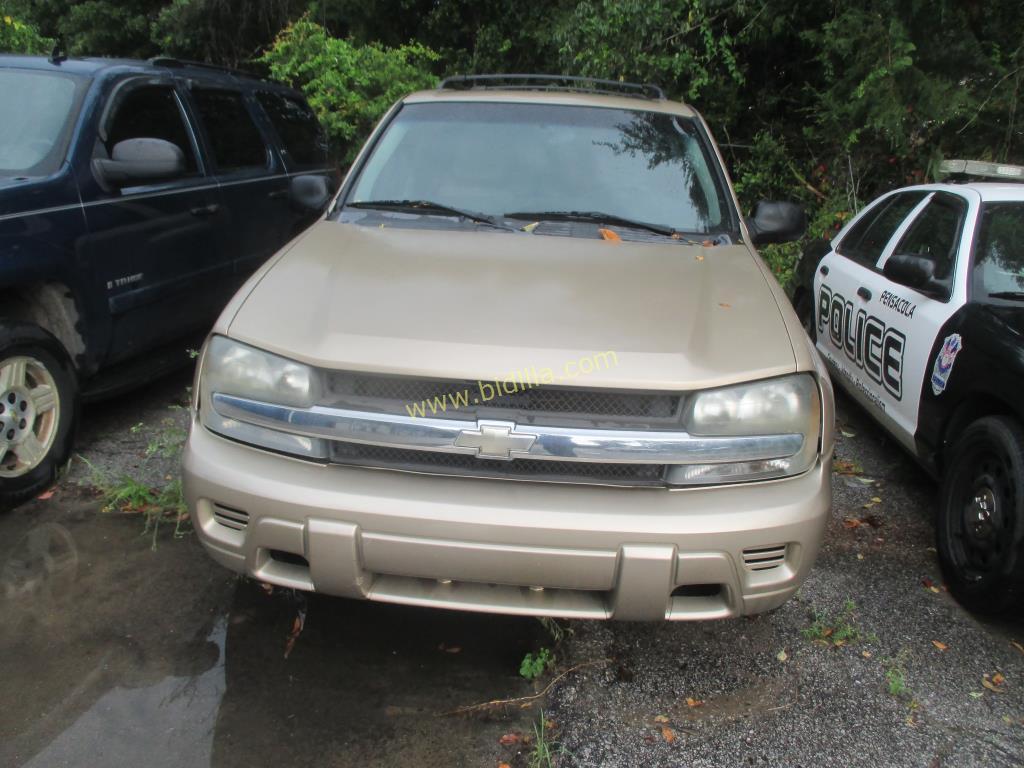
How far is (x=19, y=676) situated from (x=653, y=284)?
2.38m

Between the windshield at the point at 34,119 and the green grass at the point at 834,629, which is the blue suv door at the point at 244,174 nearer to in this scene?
the windshield at the point at 34,119

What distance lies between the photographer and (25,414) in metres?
3.58

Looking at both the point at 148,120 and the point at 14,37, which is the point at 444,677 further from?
the point at 14,37

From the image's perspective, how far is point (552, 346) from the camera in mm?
2287

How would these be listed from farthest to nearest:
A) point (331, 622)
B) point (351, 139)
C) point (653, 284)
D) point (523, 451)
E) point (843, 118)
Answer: point (351, 139) < point (843, 118) < point (331, 622) < point (653, 284) < point (523, 451)

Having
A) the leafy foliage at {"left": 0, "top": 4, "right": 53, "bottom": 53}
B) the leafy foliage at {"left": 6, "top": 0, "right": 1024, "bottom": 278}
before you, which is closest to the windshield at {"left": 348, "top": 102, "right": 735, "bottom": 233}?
the leafy foliage at {"left": 6, "top": 0, "right": 1024, "bottom": 278}

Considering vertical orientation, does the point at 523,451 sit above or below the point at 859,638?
above

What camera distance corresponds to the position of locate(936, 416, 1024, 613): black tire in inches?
114

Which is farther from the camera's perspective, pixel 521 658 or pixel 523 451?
pixel 521 658

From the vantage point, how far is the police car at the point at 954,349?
3.04 meters

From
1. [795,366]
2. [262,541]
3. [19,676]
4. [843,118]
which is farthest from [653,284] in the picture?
[843,118]

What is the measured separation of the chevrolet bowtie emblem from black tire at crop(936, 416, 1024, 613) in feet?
6.08

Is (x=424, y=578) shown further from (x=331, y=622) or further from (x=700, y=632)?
(x=700, y=632)

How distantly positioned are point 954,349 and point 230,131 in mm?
4269
